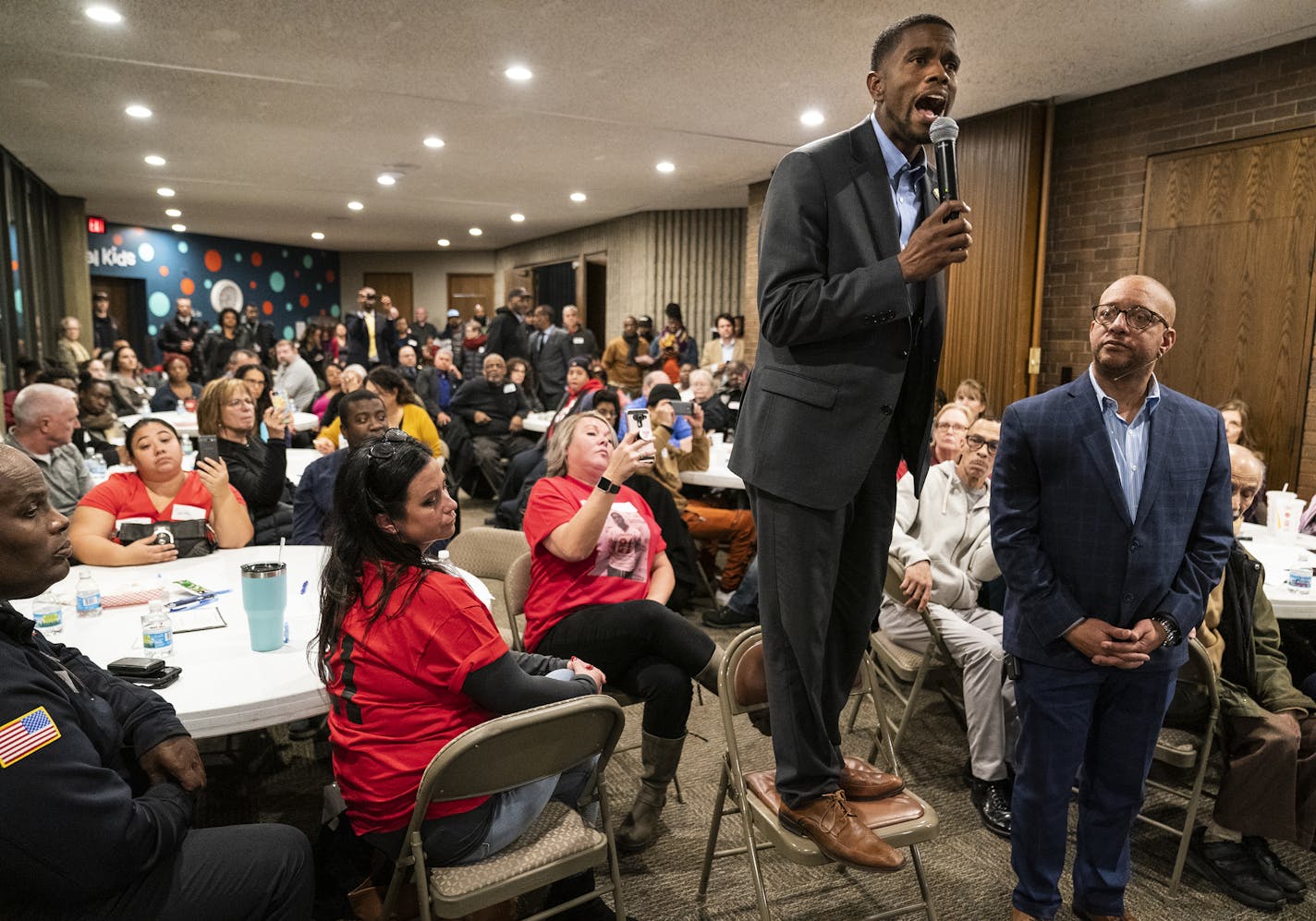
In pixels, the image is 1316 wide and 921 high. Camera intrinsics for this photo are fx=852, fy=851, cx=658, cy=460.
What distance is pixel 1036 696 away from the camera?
2141mm

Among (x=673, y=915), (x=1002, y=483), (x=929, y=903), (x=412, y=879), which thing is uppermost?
(x=1002, y=483)

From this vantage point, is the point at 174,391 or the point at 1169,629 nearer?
the point at 1169,629

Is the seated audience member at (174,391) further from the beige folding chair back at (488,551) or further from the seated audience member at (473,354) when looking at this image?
the beige folding chair back at (488,551)

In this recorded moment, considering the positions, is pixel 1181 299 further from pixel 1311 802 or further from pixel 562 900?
pixel 562 900

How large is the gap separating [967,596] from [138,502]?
3029mm

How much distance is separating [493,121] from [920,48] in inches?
271

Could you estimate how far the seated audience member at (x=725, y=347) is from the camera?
10.5 metres

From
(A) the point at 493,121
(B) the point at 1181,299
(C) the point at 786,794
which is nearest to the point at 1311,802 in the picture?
(C) the point at 786,794

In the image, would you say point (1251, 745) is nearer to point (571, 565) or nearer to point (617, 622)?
point (617, 622)

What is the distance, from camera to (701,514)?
4973 mm

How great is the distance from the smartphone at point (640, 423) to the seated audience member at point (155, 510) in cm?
152

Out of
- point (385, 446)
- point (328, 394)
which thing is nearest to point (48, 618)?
point (385, 446)

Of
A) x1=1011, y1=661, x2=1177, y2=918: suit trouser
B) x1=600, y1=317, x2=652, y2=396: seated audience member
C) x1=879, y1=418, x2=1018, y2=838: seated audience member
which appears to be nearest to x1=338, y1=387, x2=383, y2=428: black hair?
x1=879, y1=418, x2=1018, y2=838: seated audience member

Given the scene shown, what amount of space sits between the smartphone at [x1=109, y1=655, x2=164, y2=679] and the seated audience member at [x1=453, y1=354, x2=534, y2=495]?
537 centimetres
